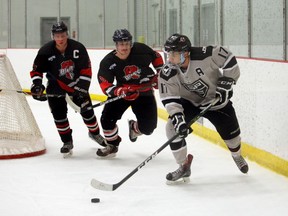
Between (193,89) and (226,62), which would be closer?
(226,62)

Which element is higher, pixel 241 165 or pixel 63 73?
pixel 63 73

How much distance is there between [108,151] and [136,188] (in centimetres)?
101

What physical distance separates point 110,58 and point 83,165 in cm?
75

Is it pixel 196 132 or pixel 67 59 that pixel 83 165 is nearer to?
pixel 67 59

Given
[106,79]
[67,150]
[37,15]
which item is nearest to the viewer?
[106,79]

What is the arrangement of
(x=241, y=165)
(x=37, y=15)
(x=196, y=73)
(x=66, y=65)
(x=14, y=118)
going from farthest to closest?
(x=37, y=15) < (x=14, y=118) < (x=66, y=65) < (x=241, y=165) < (x=196, y=73)

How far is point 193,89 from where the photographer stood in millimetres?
3367

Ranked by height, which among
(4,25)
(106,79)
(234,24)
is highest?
(4,25)

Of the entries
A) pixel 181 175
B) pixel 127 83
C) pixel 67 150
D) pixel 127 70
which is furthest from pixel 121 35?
pixel 181 175

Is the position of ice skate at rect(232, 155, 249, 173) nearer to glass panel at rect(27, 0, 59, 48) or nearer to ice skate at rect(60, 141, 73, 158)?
ice skate at rect(60, 141, 73, 158)

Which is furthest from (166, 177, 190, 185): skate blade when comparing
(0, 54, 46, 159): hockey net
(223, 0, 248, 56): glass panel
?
(223, 0, 248, 56): glass panel

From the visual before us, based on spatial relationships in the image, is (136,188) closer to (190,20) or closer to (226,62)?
(226,62)

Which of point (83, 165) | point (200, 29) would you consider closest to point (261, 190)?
point (83, 165)

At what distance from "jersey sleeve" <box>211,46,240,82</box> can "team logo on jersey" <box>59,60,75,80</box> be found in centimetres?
123
